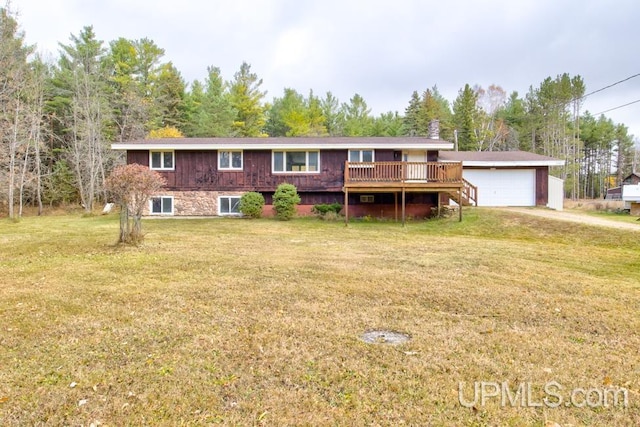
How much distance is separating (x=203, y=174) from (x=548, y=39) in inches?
807

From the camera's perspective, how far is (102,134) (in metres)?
25.3

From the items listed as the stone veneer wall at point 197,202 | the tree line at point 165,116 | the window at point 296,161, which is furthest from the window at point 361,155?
the tree line at point 165,116

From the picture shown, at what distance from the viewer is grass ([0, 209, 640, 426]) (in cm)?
254

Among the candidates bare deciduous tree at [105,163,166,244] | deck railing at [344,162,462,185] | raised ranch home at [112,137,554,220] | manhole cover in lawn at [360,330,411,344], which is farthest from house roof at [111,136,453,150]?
manhole cover in lawn at [360,330,411,344]

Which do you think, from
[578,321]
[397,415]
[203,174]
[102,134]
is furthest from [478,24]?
[102,134]

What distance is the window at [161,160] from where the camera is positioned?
17641 mm

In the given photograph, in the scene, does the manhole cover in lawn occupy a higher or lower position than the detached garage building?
lower

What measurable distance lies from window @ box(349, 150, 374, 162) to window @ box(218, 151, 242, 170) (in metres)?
5.37

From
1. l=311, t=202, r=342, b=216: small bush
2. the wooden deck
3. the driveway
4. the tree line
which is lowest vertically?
the driveway

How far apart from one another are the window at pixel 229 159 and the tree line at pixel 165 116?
11135 millimetres

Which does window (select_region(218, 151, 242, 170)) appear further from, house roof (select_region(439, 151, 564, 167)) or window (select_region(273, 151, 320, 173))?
house roof (select_region(439, 151, 564, 167))

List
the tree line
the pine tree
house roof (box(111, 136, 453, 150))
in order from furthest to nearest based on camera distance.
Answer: the pine tree < the tree line < house roof (box(111, 136, 453, 150))

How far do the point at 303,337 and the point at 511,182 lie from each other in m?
19.0

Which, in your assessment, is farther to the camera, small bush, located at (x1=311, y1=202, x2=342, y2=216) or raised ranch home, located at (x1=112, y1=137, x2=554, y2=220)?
raised ranch home, located at (x1=112, y1=137, x2=554, y2=220)
